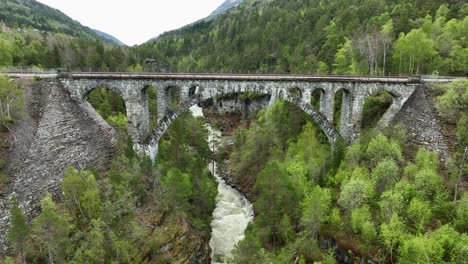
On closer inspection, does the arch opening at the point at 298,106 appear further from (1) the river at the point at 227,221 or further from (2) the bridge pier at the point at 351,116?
(1) the river at the point at 227,221

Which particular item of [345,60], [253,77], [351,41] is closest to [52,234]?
[253,77]

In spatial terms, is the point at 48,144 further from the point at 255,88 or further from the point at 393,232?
the point at 393,232

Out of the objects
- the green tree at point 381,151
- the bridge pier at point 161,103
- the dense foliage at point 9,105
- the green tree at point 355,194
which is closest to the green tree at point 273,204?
the green tree at point 355,194

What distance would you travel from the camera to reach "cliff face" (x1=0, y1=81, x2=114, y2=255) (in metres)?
31.2

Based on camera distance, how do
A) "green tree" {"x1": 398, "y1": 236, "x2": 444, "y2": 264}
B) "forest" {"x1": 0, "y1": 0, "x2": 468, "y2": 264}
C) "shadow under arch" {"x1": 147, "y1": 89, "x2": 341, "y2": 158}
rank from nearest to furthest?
1. "green tree" {"x1": 398, "y1": 236, "x2": 444, "y2": 264}
2. "forest" {"x1": 0, "y1": 0, "x2": 468, "y2": 264}
3. "shadow under arch" {"x1": 147, "y1": 89, "x2": 341, "y2": 158}

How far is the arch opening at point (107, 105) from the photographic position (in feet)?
175

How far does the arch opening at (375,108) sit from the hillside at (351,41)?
1156 centimetres

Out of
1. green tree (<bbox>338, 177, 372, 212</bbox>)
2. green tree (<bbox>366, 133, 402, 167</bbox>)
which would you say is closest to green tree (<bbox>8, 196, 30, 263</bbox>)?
green tree (<bbox>338, 177, 372, 212</bbox>)

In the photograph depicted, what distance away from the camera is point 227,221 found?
4266 cm

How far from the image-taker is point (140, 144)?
45312mm

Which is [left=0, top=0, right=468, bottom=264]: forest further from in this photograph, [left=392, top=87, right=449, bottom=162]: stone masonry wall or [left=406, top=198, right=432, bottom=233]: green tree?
[left=392, top=87, right=449, bottom=162]: stone masonry wall

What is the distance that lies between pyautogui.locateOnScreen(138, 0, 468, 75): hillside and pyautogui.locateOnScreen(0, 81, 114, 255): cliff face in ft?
145

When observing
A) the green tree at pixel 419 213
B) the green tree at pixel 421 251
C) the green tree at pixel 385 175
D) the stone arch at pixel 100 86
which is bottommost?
the green tree at pixel 421 251

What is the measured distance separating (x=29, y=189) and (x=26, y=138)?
7.37 metres
